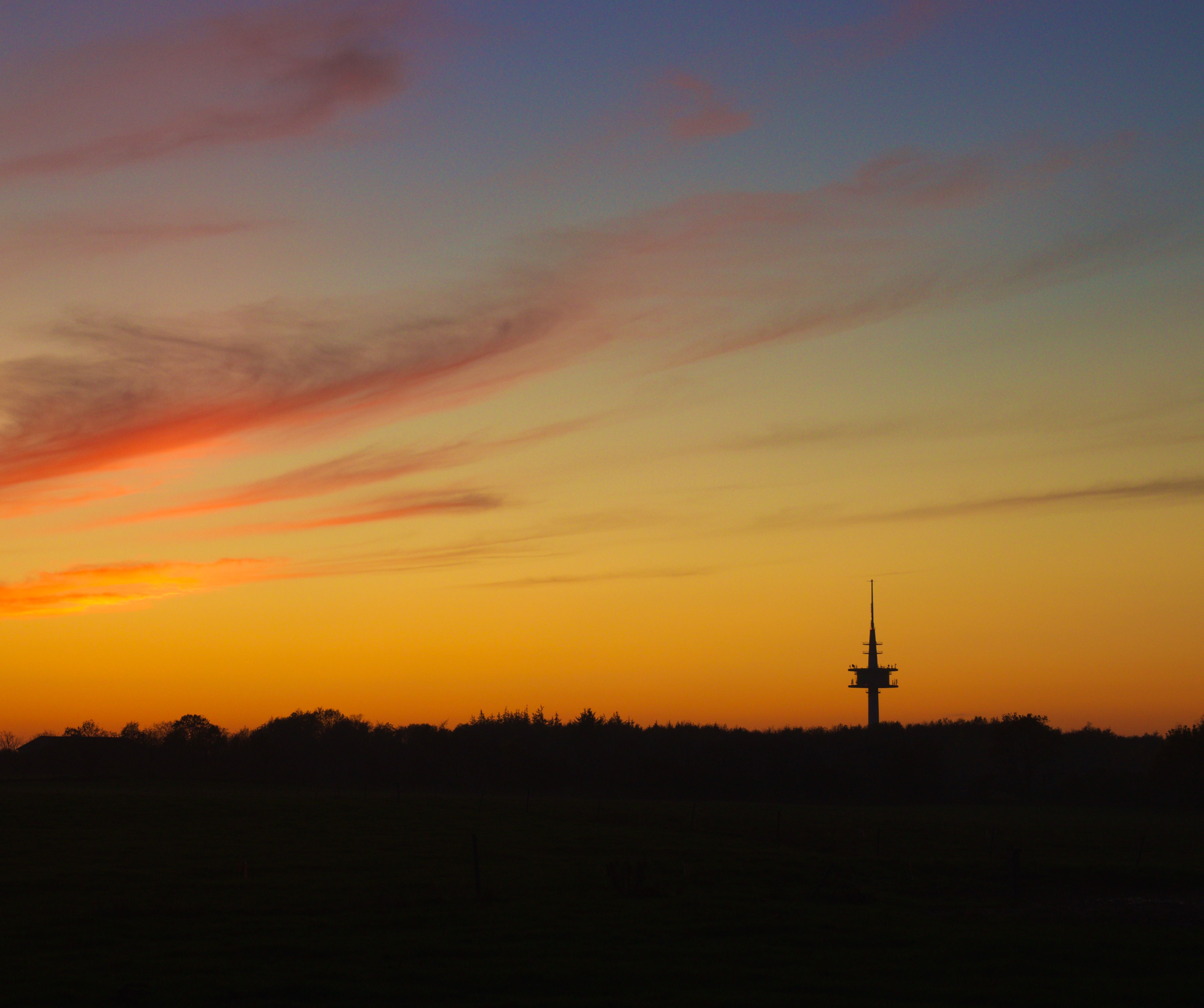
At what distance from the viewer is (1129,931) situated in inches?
1363

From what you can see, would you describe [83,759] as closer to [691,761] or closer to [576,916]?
[691,761]

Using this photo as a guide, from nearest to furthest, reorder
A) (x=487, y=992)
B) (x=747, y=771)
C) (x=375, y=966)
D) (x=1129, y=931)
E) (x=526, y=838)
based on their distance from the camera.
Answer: (x=487, y=992), (x=375, y=966), (x=1129, y=931), (x=526, y=838), (x=747, y=771)

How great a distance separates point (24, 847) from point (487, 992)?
42977mm

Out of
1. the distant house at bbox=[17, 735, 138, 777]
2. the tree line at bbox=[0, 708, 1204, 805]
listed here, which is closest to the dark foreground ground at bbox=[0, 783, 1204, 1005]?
the tree line at bbox=[0, 708, 1204, 805]

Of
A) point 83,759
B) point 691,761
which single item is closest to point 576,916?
point 691,761

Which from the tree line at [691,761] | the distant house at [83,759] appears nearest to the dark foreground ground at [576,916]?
the tree line at [691,761]

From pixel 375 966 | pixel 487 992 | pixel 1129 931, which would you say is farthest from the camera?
pixel 1129 931

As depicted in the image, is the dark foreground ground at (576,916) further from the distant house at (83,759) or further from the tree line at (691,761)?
the distant house at (83,759)

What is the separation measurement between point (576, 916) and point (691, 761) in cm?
11138

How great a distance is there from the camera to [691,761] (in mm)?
144000

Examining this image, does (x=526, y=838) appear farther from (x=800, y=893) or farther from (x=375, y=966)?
(x=375, y=966)

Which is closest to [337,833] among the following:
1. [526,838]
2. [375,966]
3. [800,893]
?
[526,838]

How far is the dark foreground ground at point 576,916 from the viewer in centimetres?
2492

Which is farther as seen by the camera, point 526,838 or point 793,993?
point 526,838
